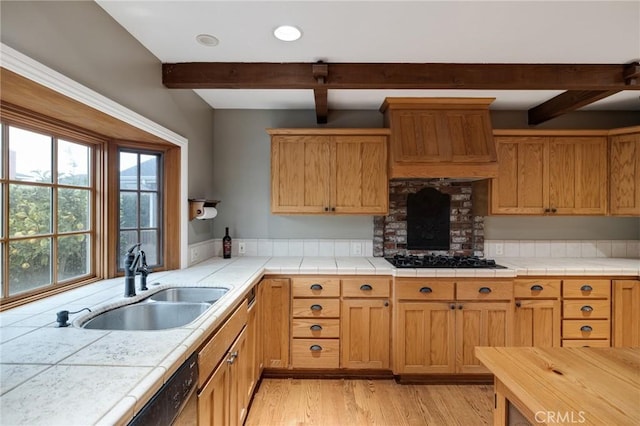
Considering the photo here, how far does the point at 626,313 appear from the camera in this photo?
2.55 metres

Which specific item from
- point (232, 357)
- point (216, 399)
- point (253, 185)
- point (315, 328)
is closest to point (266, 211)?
point (253, 185)

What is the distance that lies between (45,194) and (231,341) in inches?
50.2

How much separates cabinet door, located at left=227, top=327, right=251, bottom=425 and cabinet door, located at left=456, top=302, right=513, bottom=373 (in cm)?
168

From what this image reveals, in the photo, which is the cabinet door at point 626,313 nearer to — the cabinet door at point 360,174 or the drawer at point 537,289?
A: the drawer at point 537,289

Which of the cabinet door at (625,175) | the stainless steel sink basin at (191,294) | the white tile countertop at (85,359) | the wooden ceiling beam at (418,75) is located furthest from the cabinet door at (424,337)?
the cabinet door at (625,175)

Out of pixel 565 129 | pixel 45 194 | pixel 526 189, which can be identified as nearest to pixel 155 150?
pixel 45 194

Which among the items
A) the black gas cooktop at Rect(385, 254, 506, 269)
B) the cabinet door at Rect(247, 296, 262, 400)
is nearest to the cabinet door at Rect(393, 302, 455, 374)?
the black gas cooktop at Rect(385, 254, 506, 269)

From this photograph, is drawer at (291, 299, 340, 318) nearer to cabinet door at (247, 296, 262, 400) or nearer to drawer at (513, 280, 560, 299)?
cabinet door at (247, 296, 262, 400)

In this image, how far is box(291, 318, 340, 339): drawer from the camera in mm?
2561

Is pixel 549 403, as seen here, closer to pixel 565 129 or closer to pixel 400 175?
pixel 400 175

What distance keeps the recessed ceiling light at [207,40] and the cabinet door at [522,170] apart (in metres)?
2.57

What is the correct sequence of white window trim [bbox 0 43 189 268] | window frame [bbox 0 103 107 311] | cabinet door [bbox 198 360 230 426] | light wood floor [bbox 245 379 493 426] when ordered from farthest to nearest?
light wood floor [bbox 245 379 493 426], window frame [bbox 0 103 107 311], cabinet door [bbox 198 360 230 426], white window trim [bbox 0 43 189 268]

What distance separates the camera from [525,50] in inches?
77.8

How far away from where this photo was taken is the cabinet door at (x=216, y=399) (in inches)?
49.3
